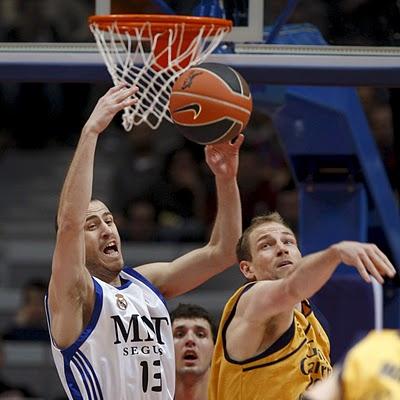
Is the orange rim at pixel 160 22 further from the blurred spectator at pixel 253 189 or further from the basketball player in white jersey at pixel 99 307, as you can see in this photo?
the blurred spectator at pixel 253 189

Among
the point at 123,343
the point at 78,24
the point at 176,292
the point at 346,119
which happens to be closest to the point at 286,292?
the point at 123,343

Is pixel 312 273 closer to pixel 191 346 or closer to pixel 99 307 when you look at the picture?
pixel 99 307

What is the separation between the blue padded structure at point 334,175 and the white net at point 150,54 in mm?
771

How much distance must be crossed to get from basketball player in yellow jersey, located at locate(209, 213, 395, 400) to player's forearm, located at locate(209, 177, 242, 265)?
230 millimetres

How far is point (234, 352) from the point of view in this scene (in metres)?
4.74

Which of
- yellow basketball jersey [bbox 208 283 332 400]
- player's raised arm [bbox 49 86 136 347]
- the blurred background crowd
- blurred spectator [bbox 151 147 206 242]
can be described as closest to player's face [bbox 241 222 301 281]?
yellow basketball jersey [bbox 208 283 332 400]

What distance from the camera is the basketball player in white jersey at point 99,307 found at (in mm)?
4676

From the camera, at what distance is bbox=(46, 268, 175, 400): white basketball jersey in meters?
4.79

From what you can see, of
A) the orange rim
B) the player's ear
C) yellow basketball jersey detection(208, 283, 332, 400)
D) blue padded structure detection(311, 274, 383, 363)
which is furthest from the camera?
blue padded structure detection(311, 274, 383, 363)

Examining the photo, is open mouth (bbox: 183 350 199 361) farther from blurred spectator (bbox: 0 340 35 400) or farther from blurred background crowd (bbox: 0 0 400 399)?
blurred spectator (bbox: 0 340 35 400)

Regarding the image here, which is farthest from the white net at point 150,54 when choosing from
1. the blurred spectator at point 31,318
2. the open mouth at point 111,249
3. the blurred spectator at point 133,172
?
the blurred spectator at point 133,172

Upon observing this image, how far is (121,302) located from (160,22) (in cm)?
127

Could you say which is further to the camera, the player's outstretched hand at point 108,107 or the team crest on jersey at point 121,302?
the team crest on jersey at point 121,302

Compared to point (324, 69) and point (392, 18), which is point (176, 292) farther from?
point (392, 18)
